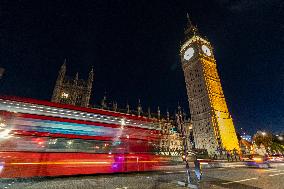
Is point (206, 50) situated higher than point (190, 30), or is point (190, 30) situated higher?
point (190, 30)

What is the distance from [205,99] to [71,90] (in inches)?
1572

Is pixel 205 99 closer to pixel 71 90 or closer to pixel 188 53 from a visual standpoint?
pixel 188 53

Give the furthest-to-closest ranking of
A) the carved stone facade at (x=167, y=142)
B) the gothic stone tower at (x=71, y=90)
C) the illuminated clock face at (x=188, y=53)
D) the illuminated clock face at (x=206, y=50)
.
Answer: the illuminated clock face at (x=188, y=53) → the illuminated clock face at (x=206, y=50) → the gothic stone tower at (x=71, y=90) → the carved stone facade at (x=167, y=142)

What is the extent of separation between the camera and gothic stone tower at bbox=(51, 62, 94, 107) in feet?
170

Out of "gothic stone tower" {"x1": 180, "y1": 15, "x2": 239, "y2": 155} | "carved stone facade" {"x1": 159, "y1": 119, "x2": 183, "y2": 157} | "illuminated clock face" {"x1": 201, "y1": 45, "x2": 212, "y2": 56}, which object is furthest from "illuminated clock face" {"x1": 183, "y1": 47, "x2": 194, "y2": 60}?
"carved stone facade" {"x1": 159, "y1": 119, "x2": 183, "y2": 157}

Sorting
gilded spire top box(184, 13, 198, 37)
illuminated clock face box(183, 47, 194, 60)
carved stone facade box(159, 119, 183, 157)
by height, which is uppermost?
gilded spire top box(184, 13, 198, 37)

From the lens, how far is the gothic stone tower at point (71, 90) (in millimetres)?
51866

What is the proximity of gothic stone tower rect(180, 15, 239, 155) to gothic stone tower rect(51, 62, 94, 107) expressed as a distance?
3335 cm

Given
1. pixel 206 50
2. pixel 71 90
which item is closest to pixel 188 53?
pixel 206 50

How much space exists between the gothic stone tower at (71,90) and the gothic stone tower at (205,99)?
33349 mm

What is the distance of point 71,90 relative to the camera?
53500mm

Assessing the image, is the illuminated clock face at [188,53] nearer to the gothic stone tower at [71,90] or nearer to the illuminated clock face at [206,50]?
the illuminated clock face at [206,50]

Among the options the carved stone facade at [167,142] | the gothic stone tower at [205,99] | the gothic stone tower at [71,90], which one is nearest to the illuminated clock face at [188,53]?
the gothic stone tower at [205,99]

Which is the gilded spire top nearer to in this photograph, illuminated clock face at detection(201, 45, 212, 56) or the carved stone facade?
illuminated clock face at detection(201, 45, 212, 56)
